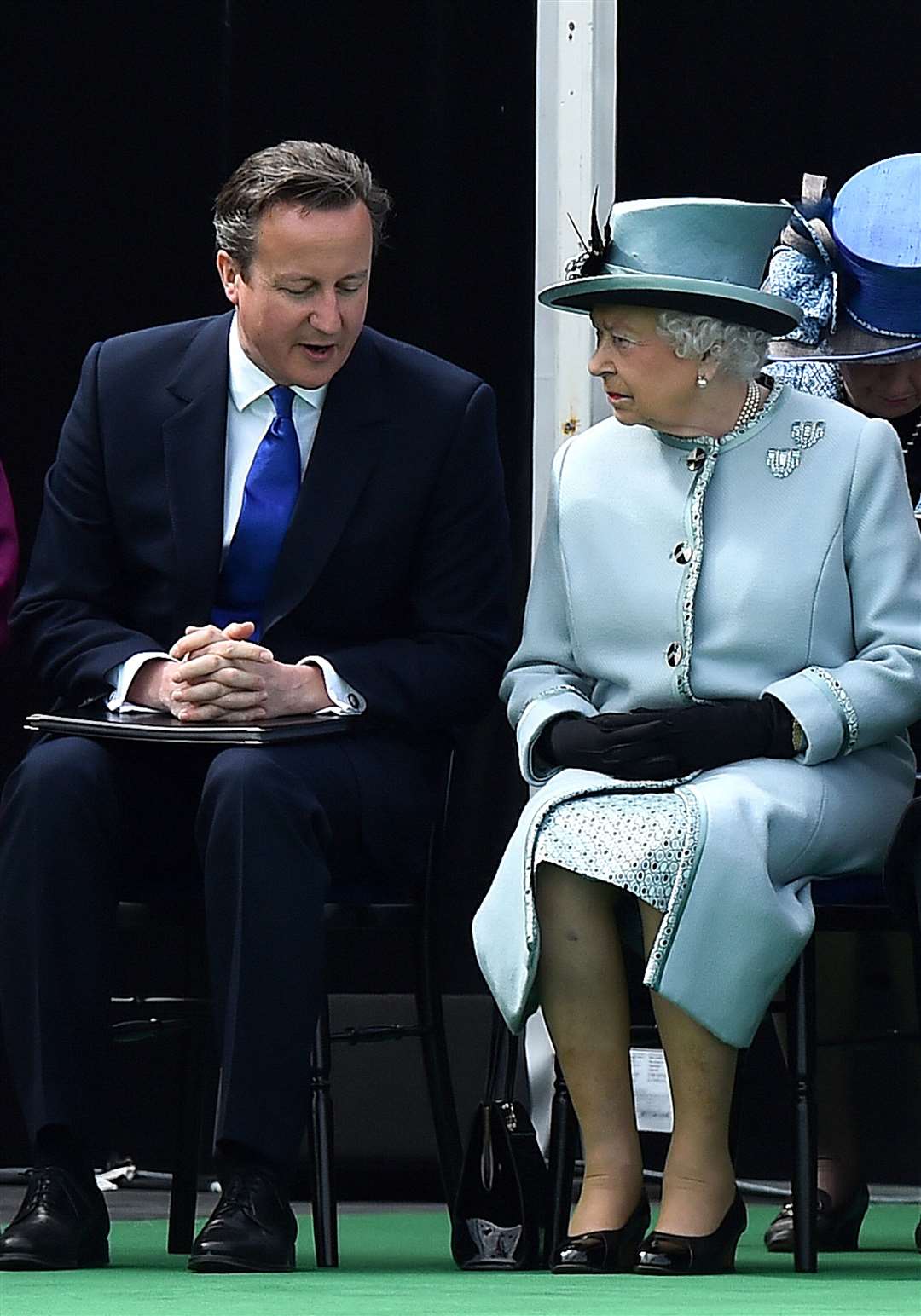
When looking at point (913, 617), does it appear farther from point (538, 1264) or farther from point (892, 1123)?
point (892, 1123)

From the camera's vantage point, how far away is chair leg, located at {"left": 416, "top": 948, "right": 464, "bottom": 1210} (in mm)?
3791

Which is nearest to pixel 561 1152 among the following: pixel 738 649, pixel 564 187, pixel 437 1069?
pixel 437 1069

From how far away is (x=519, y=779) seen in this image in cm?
470

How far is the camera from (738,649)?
139 inches

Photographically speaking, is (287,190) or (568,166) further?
(568,166)

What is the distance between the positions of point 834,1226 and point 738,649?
2.81 ft

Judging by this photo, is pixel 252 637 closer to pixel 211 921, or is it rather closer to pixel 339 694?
pixel 339 694

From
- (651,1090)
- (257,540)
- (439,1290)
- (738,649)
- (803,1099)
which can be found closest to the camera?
(439,1290)

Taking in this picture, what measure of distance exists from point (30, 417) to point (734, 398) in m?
1.68

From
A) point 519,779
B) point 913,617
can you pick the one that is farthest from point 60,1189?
point 519,779

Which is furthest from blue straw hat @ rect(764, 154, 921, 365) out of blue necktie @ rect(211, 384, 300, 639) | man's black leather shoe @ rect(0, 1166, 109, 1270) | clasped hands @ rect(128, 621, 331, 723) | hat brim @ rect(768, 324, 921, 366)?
man's black leather shoe @ rect(0, 1166, 109, 1270)

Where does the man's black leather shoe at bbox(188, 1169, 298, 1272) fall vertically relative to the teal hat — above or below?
below

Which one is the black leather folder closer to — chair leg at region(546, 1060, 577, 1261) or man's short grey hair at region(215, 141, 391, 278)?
chair leg at region(546, 1060, 577, 1261)

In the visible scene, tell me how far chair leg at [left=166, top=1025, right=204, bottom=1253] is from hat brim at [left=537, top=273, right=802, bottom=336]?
1.15 meters
